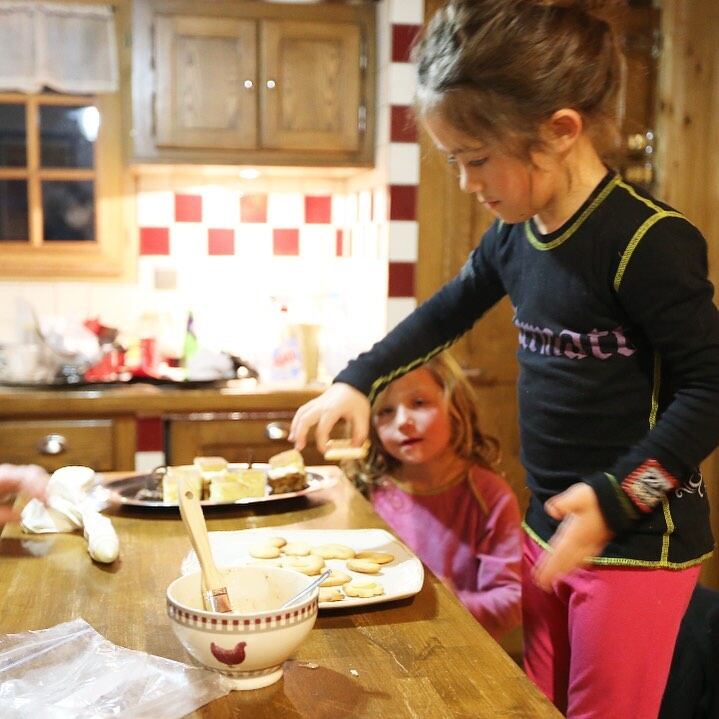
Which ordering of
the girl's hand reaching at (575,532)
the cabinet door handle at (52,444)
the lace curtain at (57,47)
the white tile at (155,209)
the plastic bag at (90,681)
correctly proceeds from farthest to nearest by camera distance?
the white tile at (155,209) < the lace curtain at (57,47) < the cabinet door handle at (52,444) < the girl's hand reaching at (575,532) < the plastic bag at (90,681)

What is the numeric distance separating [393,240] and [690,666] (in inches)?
65.3

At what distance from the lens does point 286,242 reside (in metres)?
3.23

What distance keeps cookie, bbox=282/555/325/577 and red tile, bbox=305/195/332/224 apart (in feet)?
7.25

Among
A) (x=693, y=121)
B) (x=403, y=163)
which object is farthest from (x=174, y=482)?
(x=693, y=121)

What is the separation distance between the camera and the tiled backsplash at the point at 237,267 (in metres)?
3.04

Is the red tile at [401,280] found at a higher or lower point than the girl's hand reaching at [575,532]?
higher

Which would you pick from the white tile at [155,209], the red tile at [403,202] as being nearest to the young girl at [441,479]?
the red tile at [403,202]

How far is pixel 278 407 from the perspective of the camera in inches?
103

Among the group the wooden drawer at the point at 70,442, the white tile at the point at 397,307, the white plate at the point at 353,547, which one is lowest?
the wooden drawer at the point at 70,442

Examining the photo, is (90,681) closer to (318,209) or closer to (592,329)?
(592,329)

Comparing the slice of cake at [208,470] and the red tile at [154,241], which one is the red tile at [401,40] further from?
the slice of cake at [208,470]

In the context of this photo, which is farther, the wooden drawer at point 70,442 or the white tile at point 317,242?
the white tile at point 317,242

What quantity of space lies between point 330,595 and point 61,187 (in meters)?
2.36

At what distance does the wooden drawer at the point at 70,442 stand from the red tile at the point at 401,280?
0.79m
